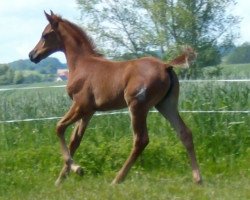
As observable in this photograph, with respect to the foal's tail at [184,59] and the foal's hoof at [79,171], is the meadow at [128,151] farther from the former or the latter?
the foal's tail at [184,59]

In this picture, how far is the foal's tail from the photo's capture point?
1045 cm

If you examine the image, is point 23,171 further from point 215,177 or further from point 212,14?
point 212,14

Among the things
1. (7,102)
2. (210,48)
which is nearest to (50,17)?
(7,102)

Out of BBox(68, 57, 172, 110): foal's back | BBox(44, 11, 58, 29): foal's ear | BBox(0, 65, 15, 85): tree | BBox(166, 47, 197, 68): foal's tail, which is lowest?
BBox(0, 65, 15, 85): tree

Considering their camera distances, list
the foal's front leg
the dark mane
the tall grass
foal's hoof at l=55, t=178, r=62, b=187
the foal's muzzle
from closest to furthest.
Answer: the tall grass < foal's hoof at l=55, t=178, r=62, b=187 < the foal's front leg < the dark mane < the foal's muzzle

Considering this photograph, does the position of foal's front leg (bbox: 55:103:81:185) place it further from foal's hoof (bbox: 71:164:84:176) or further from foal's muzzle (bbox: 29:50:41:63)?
foal's muzzle (bbox: 29:50:41:63)

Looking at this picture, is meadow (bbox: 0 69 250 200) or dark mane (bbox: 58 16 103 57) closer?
meadow (bbox: 0 69 250 200)

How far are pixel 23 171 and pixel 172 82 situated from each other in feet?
8.21

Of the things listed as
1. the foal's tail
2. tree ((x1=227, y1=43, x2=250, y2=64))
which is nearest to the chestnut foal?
the foal's tail

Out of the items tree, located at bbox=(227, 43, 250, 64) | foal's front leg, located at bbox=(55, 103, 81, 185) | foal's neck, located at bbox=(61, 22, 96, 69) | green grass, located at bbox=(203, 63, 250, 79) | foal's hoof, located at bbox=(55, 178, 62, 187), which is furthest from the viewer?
tree, located at bbox=(227, 43, 250, 64)

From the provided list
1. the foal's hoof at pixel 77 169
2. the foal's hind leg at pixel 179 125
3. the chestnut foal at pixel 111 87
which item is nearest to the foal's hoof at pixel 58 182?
the chestnut foal at pixel 111 87

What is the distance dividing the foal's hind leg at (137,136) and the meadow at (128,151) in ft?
0.61

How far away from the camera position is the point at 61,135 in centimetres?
1080

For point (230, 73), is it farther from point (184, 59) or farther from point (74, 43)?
point (184, 59)
